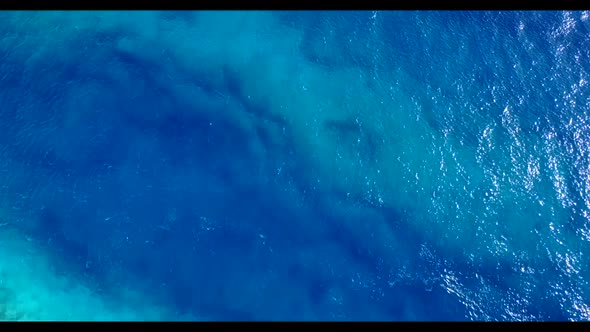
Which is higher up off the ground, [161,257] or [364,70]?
[364,70]

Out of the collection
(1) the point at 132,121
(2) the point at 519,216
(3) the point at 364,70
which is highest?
(3) the point at 364,70

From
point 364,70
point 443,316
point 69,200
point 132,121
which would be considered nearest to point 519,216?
point 443,316

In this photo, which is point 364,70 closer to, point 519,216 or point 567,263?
point 519,216

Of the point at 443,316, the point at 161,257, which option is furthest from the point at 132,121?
the point at 443,316

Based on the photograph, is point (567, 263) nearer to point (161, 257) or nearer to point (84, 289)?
point (161, 257)

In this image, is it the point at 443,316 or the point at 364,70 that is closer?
the point at 443,316
